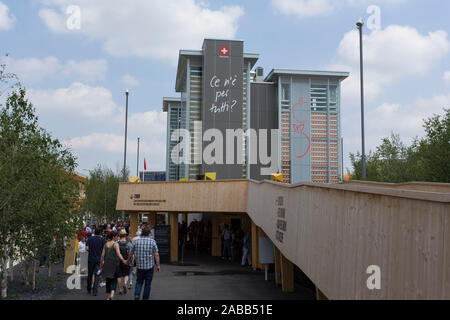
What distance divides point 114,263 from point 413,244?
8.09m

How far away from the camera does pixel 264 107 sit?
39438 mm

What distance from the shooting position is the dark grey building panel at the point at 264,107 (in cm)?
3891

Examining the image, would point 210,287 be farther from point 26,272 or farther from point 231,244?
point 231,244

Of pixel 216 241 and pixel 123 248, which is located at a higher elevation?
pixel 123 248

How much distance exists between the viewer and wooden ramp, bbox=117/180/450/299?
345 centimetres

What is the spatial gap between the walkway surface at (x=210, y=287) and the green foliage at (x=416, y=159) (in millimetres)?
9288

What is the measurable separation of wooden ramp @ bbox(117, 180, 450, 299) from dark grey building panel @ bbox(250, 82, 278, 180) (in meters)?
28.2

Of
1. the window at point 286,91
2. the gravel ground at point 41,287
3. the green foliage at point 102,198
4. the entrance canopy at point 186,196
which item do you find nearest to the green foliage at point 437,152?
the entrance canopy at point 186,196

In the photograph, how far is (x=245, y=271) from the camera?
58.5ft

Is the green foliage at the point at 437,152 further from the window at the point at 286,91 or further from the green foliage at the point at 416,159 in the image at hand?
the window at the point at 286,91

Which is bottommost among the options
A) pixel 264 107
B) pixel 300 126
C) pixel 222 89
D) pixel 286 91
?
pixel 300 126

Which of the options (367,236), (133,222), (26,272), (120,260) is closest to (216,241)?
(133,222)

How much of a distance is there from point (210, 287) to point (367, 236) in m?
9.21
